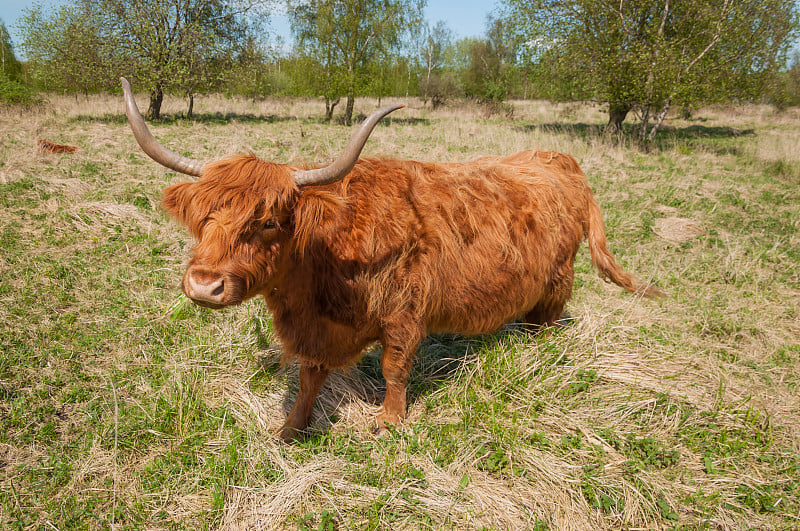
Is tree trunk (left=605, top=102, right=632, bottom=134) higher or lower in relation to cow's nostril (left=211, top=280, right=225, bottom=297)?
higher

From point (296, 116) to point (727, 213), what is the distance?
20348 millimetres

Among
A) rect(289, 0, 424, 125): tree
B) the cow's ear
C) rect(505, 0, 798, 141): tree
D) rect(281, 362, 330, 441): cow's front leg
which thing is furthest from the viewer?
rect(289, 0, 424, 125): tree

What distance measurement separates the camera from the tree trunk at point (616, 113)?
14070 mm

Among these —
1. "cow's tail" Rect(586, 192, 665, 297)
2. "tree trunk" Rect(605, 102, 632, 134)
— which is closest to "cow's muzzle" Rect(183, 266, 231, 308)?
"cow's tail" Rect(586, 192, 665, 297)

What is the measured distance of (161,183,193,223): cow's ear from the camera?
195 cm

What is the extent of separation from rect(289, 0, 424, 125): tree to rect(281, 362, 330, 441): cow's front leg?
1948 centimetres

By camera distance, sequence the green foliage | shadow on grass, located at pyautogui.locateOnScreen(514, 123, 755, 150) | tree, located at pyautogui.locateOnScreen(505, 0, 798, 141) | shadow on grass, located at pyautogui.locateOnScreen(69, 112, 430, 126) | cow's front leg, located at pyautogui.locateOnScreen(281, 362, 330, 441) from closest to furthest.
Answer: cow's front leg, located at pyautogui.locateOnScreen(281, 362, 330, 441), tree, located at pyautogui.locateOnScreen(505, 0, 798, 141), the green foliage, shadow on grass, located at pyautogui.locateOnScreen(69, 112, 430, 126), shadow on grass, located at pyautogui.locateOnScreen(514, 123, 755, 150)

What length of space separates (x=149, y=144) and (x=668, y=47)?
1557 centimetres

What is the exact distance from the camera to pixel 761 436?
2580mm

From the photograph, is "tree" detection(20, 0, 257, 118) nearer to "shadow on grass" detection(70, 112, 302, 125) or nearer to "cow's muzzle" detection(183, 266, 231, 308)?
"shadow on grass" detection(70, 112, 302, 125)

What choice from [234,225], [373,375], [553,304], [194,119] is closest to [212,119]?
[194,119]

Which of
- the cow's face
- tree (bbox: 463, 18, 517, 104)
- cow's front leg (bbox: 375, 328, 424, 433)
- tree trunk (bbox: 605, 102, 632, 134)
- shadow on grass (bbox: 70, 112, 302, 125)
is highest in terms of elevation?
tree (bbox: 463, 18, 517, 104)

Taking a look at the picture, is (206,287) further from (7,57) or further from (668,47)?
(7,57)

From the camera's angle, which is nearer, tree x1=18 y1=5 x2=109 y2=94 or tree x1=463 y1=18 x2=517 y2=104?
tree x1=18 y1=5 x2=109 y2=94
